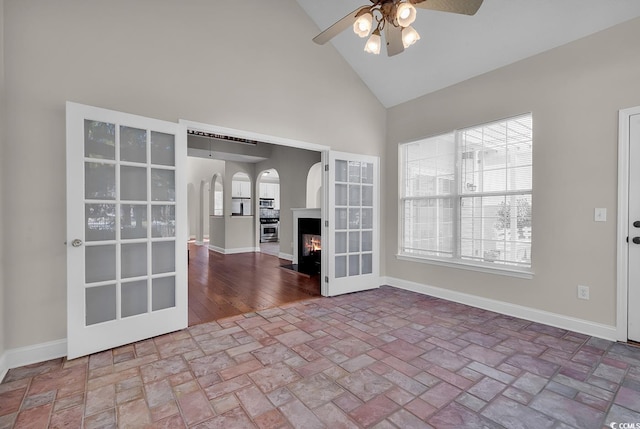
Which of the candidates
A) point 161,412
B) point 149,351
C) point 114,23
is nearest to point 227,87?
point 114,23

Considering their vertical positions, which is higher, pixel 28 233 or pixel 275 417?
pixel 28 233

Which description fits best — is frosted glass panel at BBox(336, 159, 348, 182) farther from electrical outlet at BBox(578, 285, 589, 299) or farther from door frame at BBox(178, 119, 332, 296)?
electrical outlet at BBox(578, 285, 589, 299)

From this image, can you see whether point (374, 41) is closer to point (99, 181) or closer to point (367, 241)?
point (99, 181)

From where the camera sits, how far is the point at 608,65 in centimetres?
277

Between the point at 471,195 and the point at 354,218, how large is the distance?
1584mm

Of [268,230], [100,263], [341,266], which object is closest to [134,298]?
[100,263]

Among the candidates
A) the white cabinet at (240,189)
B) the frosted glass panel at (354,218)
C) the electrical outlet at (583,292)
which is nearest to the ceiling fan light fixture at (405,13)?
the frosted glass panel at (354,218)

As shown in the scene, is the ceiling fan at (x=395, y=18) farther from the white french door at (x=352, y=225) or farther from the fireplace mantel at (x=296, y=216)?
the fireplace mantel at (x=296, y=216)

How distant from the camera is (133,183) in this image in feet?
8.80

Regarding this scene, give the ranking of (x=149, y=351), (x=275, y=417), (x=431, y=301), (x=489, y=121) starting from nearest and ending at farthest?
(x=275, y=417), (x=149, y=351), (x=489, y=121), (x=431, y=301)

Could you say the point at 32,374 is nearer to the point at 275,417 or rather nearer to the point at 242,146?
the point at 275,417

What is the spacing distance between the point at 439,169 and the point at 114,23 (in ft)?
13.1

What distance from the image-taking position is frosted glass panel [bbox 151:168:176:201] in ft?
9.18

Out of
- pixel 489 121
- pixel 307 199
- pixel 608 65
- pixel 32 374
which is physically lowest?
pixel 32 374
